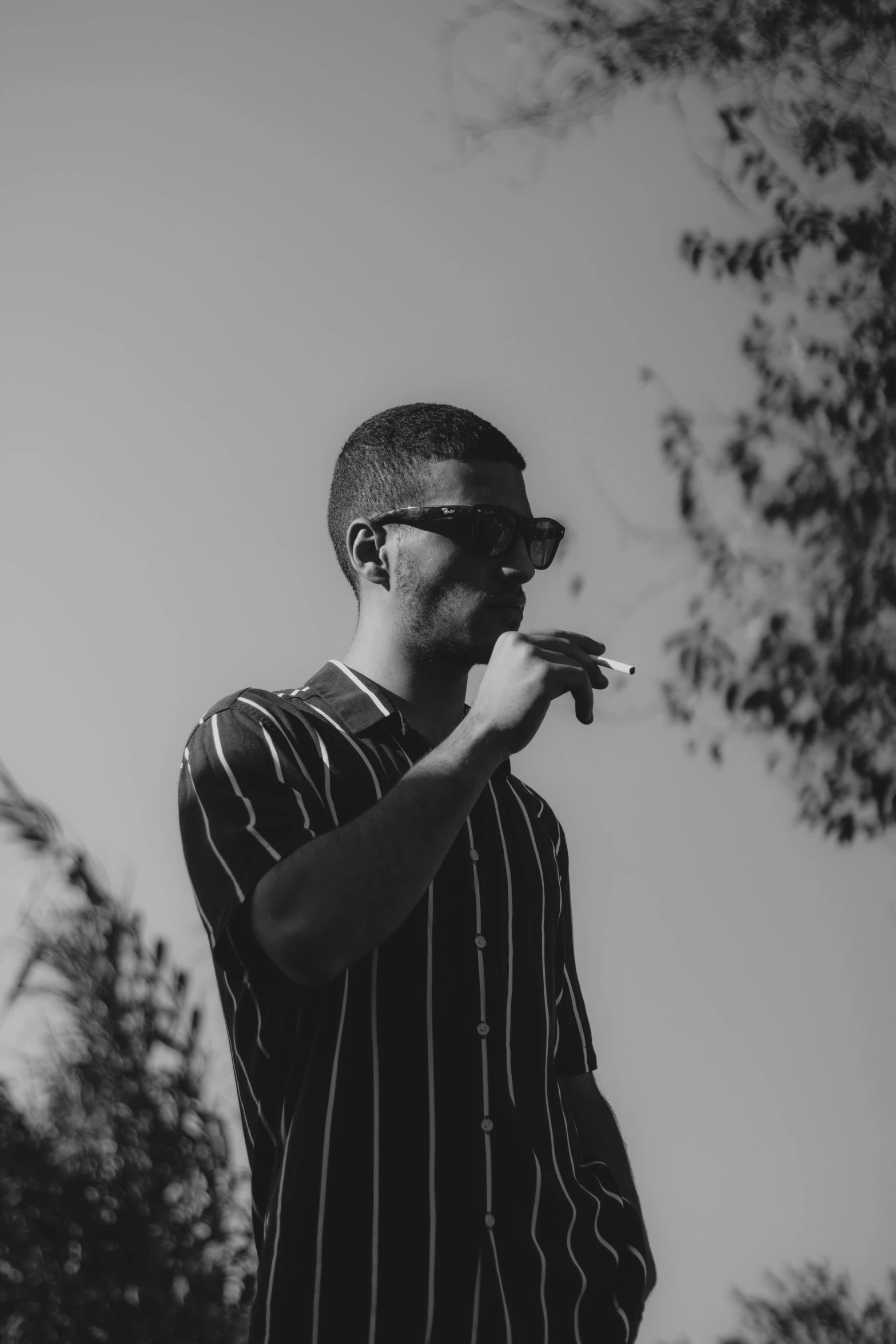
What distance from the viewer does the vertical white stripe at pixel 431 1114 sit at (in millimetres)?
1685

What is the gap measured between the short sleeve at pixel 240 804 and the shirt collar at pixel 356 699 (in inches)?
5.8

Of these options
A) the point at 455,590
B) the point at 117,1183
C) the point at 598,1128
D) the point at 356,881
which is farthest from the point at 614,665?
the point at 117,1183

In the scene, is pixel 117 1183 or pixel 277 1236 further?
pixel 117 1183

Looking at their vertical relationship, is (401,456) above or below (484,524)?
above

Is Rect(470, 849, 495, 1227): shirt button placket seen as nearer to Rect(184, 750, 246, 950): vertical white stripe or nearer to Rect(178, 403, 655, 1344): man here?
Rect(178, 403, 655, 1344): man

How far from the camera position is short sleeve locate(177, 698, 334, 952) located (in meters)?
1.76

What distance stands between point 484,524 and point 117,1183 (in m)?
3.43

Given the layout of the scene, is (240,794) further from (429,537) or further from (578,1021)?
(578,1021)

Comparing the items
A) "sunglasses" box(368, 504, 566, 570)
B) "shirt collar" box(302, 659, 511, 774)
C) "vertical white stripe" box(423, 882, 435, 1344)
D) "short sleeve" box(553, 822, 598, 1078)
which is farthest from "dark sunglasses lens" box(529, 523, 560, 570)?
"vertical white stripe" box(423, 882, 435, 1344)

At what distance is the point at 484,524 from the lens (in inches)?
Result: 93.5

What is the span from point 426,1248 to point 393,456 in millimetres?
1557

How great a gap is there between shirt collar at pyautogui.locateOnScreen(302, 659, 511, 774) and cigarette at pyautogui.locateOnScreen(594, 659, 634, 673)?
25cm

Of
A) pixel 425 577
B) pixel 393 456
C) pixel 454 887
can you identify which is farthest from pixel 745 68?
pixel 454 887

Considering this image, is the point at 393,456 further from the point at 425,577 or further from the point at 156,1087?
the point at 156,1087
